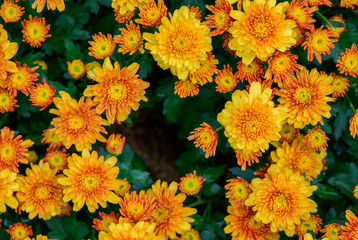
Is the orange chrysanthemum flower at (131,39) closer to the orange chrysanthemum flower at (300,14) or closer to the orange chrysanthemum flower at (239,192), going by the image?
the orange chrysanthemum flower at (300,14)

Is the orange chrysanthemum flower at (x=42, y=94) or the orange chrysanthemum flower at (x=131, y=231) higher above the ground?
the orange chrysanthemum flower at (x=42, y=94)

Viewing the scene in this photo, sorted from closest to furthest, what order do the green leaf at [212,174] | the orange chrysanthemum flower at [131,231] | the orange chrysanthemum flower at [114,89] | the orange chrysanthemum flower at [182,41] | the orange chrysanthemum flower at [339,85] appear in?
1. the orange chrysanthemum flower at [131,231]
2. the orange chrysanthemum flower at [182,41]
3. the orange chrysanthemum flower at [114,89]
4. the orange chrysanthemum flower at [339,85]
5. the green leaf at [212,174]

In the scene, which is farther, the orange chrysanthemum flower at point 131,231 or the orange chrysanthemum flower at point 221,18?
the orange chrysanthemum flower at point 221,18

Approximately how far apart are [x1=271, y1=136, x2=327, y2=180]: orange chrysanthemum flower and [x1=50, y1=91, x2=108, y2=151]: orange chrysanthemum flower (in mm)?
1129

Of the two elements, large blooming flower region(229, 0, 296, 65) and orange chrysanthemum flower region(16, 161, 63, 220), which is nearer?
large blooming flower region(229, 0, 296, 65)

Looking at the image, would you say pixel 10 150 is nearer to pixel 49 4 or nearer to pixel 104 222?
pixel 104 222

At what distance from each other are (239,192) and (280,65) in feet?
2.61

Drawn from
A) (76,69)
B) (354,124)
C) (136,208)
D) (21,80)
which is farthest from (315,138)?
(21,80)

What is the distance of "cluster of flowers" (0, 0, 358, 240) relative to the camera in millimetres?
2145

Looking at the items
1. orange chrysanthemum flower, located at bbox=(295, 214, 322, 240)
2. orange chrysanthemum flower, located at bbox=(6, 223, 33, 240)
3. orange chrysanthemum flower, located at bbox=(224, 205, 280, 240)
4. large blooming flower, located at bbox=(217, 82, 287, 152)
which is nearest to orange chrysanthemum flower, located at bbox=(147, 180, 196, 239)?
orange chrysanthemum flower, located at bbox=(224, 205, 280, 240)

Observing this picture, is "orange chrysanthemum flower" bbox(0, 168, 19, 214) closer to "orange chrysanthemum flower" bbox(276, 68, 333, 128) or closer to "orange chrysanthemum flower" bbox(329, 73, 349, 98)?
"orange chrysanthemum flower" bbox(276, 68, 333, 128)

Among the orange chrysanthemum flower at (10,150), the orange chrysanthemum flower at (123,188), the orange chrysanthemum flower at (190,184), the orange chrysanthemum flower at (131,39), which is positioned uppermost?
the orange chrysanthemum flower at (131,39)

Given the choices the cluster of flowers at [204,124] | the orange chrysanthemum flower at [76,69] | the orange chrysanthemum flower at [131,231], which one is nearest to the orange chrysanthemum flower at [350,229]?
the cluster of flowers at [204,124]

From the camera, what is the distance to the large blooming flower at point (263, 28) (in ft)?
6.86
